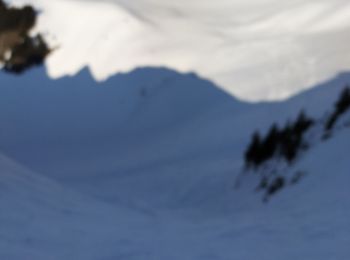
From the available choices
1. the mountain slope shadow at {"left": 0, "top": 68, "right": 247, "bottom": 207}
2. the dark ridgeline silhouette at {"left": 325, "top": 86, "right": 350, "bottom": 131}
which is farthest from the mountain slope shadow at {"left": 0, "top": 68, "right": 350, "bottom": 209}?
the dark ridgeline silhouette at {"left": 325, "top": 86, "right": 350, "bottom": 131}

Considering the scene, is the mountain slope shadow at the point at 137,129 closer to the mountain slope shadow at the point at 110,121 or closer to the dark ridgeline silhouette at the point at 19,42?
the mountain slope shadow at the point at 110,121

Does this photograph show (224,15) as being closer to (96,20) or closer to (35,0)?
(96,20)

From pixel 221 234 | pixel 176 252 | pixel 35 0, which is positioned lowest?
pixel 176 252

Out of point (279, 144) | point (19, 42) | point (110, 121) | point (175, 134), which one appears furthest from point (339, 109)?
point (19, 42)

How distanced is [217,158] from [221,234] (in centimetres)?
771

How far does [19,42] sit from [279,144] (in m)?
12.2

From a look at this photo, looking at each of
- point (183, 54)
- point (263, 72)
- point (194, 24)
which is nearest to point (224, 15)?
point (194, 24)

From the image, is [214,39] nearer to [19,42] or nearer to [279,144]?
[19,42]

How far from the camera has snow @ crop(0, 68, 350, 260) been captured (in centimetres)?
649

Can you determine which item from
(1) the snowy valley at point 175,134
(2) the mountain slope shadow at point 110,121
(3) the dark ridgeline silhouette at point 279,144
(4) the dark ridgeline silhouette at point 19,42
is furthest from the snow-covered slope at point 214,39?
(3) the dark ridgeline silhouette at point 279,144

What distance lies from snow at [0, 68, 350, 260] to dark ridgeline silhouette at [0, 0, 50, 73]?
0.43 meters

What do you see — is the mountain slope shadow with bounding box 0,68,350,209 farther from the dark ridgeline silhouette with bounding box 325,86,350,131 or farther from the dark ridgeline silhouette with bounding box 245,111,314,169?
the dark ridgeline silhouette with bounding box 325,86,350,131

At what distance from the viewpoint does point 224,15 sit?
2214 centimetres

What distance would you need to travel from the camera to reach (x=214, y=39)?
20.8 metres
